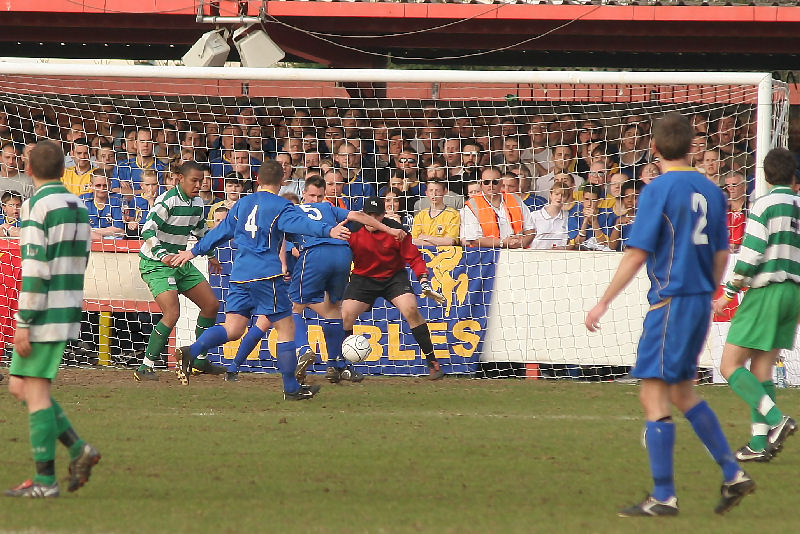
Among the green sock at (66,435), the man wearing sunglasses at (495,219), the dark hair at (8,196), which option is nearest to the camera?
the green sock at (66,435)

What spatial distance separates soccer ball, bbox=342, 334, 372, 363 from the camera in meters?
10.6

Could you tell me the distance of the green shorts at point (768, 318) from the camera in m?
6.88

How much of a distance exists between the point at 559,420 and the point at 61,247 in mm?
4329

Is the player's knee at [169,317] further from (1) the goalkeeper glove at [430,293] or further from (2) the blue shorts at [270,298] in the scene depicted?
(1) the goalkeeper glove at [430,293]

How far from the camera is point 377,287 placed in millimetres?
11164

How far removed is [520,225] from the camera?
12391 millimetres

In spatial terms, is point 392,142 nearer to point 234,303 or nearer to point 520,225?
point 520,225

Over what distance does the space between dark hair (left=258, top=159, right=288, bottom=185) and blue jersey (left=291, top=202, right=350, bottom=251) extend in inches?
34.6

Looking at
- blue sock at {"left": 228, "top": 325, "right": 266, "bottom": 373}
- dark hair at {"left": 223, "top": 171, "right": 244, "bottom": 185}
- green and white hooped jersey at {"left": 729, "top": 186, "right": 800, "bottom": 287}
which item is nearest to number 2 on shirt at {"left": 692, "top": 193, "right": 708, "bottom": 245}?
green and white hooped jersey at {"left": 729, "top": 186, "right": 800, "bottom": 287}

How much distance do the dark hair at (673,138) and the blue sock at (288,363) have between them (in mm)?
4717

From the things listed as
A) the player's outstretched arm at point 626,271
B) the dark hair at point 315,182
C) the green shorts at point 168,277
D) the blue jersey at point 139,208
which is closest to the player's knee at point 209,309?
the green shorts at point 168,277

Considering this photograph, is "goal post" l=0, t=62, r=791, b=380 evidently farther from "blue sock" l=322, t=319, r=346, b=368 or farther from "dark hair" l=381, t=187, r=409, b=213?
"blue sock" l=322, t=319, r=346, b=368

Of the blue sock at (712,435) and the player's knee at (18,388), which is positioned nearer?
the blue sock at (712,435)

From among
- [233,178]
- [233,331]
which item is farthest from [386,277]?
[233,178]
